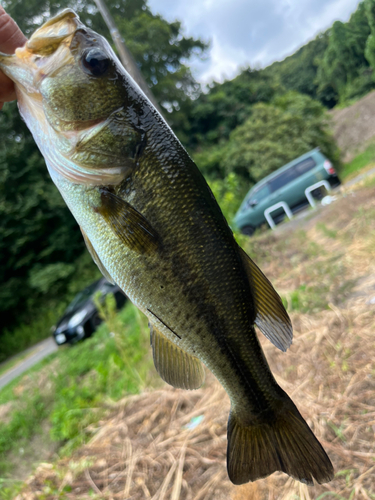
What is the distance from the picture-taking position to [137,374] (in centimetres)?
329

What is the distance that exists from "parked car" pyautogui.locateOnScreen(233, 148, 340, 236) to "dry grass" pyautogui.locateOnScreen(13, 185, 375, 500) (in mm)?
5992

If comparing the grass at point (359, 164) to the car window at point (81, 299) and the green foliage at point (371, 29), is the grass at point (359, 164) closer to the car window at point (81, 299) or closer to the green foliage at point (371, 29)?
the green foliage at point (371, 29)

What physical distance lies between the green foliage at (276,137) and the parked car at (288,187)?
2.50m

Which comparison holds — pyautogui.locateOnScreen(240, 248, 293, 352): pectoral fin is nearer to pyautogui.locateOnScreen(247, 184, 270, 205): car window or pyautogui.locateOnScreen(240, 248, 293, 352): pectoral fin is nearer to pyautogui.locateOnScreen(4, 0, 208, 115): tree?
pyautogui.locateOnScreen(247, 184, 270, 205): car window

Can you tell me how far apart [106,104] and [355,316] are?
2536 mm

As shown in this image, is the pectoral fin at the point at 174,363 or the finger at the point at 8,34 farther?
the finger at the point at 8,34

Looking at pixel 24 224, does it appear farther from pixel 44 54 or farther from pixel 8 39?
pixel 44 54

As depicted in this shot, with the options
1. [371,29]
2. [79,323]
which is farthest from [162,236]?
[79,323]

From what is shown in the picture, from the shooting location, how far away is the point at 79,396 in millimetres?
3863

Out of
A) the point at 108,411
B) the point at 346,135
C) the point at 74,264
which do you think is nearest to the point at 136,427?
the point at 108,411

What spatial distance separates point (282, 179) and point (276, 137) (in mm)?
6245

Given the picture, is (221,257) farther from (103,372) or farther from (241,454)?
(103,372)

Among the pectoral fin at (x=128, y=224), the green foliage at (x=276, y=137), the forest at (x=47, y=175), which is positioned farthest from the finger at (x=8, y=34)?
the green foliage at (x=276, y=137)

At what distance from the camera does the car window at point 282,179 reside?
964cm
